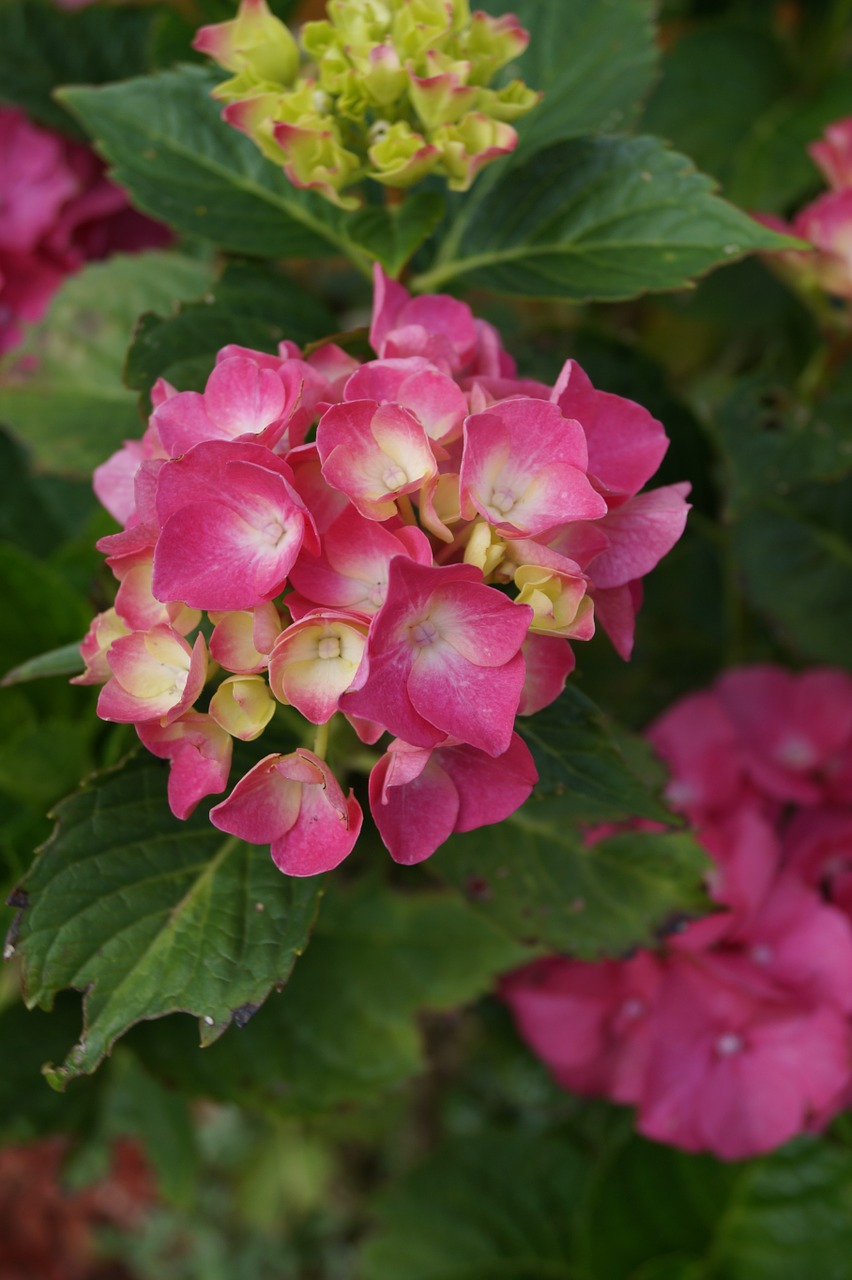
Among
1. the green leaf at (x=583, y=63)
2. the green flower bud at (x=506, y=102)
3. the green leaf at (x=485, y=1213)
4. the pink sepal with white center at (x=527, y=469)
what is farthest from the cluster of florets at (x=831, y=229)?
the green leaf at (x=485, y=1213)

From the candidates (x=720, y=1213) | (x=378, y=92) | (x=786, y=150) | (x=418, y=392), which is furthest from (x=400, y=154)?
(x=720, y=1213)

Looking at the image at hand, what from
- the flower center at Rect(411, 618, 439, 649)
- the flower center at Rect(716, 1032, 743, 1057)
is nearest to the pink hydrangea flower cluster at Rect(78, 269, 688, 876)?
the flower center at Rect(411, 618, 439, 649)

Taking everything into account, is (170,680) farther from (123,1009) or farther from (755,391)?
(755,391)

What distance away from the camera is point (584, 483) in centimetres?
38

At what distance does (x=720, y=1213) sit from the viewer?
87 cm

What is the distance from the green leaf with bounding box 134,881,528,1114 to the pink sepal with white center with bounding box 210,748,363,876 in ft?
1.19

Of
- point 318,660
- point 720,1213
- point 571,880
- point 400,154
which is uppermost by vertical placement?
point 400,154

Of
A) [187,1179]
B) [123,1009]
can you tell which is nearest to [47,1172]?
[187,1179]

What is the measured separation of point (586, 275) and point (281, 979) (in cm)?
36

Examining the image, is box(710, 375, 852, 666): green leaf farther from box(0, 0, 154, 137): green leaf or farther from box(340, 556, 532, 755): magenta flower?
box(0, 0, 154, 137): green leaf

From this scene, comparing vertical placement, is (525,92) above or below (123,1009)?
above

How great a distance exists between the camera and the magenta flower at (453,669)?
36cm

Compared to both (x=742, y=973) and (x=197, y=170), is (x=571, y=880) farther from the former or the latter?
(x=197, y=170)

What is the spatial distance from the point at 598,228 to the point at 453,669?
11.2 inches
